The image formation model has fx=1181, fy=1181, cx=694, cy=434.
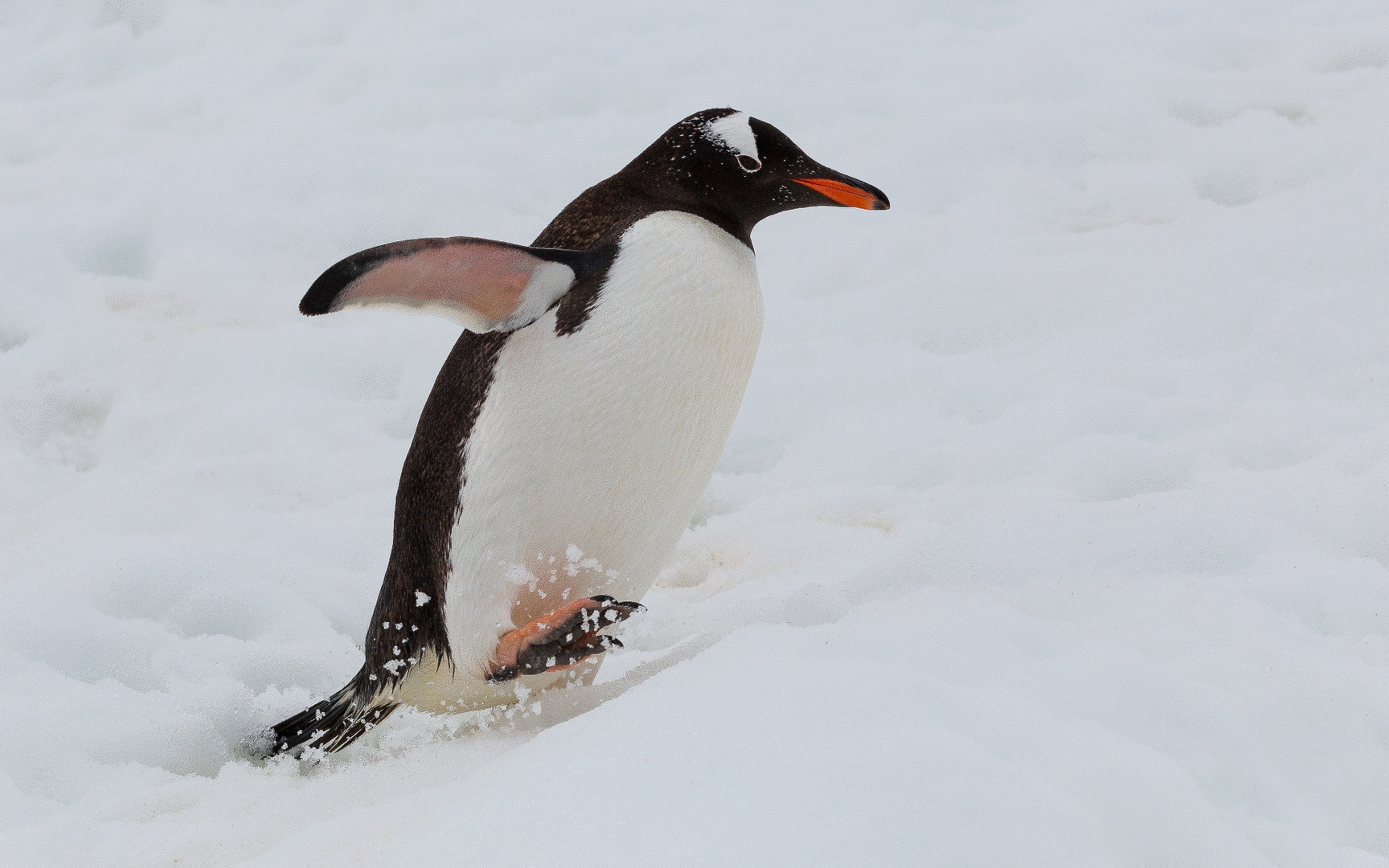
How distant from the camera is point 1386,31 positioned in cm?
445

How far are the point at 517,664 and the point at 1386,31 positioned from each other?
4.44m

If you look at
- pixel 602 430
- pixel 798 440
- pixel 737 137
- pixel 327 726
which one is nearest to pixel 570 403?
pixel 602 430

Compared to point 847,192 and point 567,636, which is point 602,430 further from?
point 847,192

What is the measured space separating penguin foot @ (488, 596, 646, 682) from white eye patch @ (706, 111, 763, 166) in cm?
69

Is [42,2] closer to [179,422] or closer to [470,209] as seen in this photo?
[470,209]

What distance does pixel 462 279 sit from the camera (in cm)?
154

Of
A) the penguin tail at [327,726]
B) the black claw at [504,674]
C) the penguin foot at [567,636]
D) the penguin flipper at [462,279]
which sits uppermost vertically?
the penguin flipper at [462,279]

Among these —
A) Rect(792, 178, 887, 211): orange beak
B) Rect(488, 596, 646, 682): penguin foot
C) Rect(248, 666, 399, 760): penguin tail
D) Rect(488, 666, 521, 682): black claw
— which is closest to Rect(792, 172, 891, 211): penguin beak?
Rect(792, 178, 887, 211): orange beak

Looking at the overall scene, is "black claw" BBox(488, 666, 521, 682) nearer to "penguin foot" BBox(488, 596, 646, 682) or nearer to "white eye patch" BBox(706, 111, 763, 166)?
"penguin foot" BBox(488, 596, 646, 682)

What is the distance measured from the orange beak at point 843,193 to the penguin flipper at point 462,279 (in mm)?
345

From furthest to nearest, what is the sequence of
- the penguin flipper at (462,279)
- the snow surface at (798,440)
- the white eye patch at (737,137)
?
the white eye patch at (737,137), the penguin flipper at (462,279), the snow surface at (798,440)

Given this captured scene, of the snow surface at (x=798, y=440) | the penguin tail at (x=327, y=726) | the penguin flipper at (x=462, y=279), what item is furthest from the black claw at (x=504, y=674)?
the penguin flipper at (x=462, y=279)

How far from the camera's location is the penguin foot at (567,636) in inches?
58.8

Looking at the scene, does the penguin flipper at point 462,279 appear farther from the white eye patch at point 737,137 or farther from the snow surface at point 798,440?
the white eye patch at point 737,137
